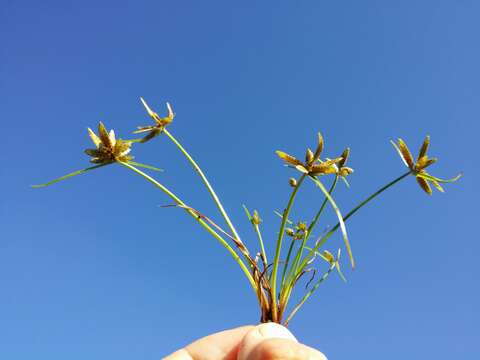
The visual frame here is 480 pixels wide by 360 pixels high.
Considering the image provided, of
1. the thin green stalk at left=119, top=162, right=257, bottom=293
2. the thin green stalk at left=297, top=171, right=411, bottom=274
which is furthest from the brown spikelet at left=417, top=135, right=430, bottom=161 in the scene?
the thin green stalk at left=119, top=162, right=257, bottom=293

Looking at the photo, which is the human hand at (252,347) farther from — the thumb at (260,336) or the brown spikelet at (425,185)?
the brown spikelet at (425,185)

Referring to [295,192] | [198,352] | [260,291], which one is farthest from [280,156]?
[198,352]

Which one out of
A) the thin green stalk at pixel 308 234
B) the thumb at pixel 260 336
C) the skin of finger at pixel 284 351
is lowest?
the skin of finger at pixel 284 351

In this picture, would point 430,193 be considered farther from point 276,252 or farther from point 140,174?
point 140,174

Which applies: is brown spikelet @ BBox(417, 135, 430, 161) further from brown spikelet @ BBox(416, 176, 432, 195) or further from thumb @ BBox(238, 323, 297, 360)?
thumb @ BBox(238, 323, 297, 360)

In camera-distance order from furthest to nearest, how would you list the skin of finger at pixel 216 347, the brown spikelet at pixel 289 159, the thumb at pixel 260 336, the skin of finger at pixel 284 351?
the skin of finger at pixel 216 347 < the brown spikelet at pixel 289 159 < the thumb at pixel 260 336 < the skin of finger at pixel 284 351

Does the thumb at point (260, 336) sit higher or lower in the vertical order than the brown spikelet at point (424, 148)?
lower

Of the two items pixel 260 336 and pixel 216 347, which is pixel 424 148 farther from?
pixel 216 347

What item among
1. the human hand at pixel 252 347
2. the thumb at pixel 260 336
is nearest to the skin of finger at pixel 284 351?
the human hand at pixel 252 347
